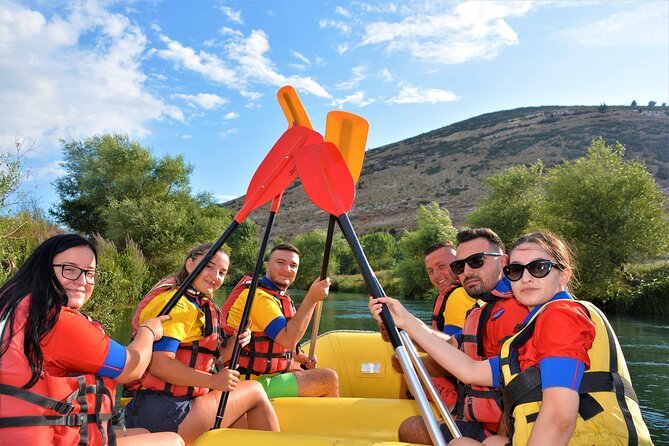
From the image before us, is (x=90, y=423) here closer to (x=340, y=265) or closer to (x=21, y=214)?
(x=21, y=214)

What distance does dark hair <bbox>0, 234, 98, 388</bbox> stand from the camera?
1.56 metres

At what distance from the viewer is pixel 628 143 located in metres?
48.0

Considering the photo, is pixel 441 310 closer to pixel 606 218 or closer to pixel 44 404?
pixel 44 404

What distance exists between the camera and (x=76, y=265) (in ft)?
5.86

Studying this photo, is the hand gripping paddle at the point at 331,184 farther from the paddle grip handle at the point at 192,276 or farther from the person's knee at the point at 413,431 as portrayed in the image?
the person's knee at the point at 413,431

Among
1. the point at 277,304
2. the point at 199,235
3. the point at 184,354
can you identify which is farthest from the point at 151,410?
the point at 199,235

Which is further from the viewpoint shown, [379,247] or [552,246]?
[379,247]

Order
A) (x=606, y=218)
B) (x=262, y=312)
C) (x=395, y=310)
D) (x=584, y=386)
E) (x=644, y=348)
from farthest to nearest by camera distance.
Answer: (x=606, y=218)
(x=644, y=348)
(x=262, y=312)
(x=395, y=310)
(x=584, y=386)

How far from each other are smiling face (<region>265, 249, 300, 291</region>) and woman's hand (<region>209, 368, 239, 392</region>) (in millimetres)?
1136

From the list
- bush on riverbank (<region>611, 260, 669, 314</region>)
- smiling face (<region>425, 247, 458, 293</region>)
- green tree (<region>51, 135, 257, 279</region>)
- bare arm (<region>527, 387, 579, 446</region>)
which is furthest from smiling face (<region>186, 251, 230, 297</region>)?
green tree (<region>51, 135, 257, 279</region>)

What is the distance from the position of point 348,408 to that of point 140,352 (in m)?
1.42

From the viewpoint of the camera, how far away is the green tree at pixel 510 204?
22.4m

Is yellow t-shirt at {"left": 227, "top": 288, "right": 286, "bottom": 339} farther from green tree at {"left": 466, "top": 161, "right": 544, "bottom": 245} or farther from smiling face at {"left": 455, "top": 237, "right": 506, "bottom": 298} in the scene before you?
green tree at {"left": 466, "top": 161, "right": 544, "bottom": 245}

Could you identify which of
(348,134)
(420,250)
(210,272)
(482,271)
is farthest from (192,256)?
(420,250)
